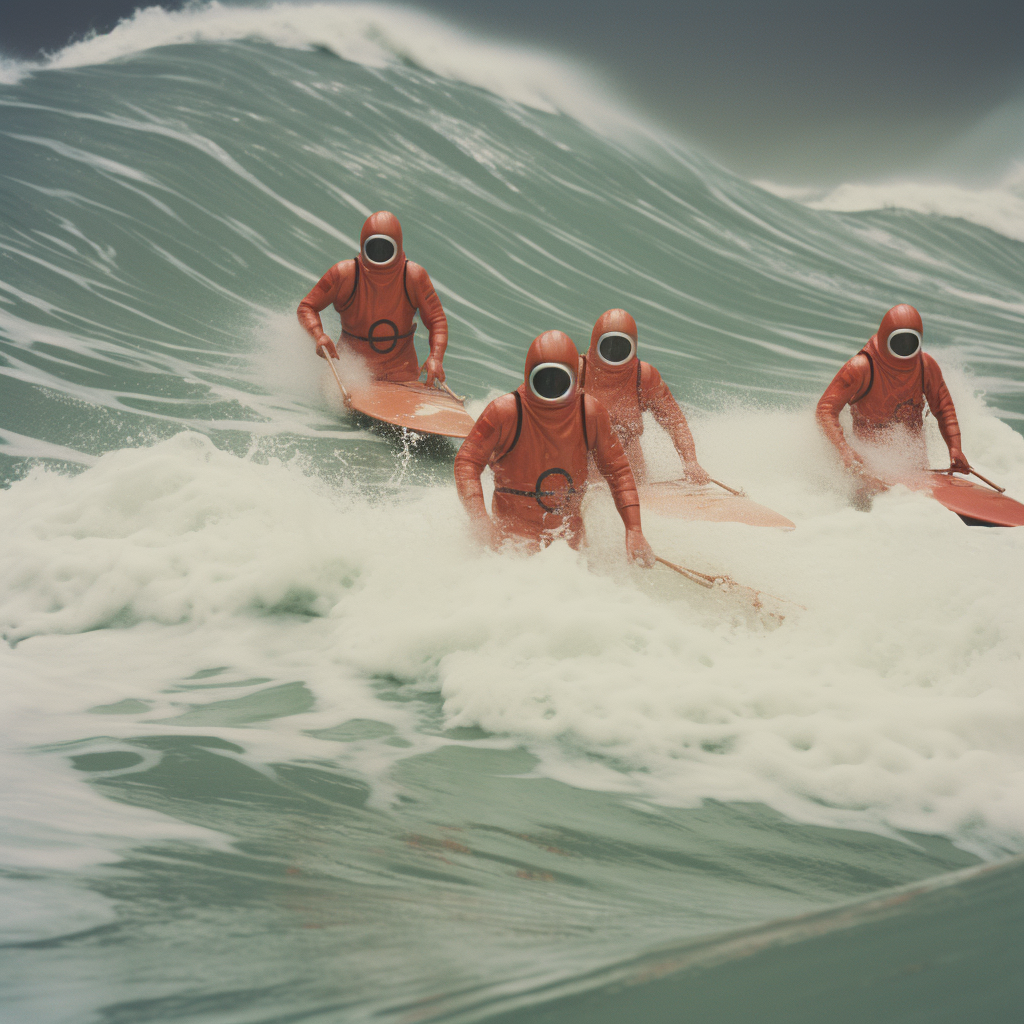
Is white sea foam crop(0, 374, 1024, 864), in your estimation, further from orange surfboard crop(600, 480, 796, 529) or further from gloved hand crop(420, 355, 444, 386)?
gloved hand crop(420, 355, 444, 386)

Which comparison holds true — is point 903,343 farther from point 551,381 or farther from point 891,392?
point 551,381

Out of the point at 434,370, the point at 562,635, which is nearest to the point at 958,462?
the point at 434,370

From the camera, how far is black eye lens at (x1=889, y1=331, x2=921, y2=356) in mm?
5684

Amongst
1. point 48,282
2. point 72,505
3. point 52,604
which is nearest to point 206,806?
point 52,604

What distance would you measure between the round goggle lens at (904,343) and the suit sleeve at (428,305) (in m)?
3.03

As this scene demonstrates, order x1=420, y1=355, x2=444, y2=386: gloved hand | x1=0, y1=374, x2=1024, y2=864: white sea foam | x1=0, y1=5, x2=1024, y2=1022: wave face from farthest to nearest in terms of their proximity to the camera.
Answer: x1=420, y1=355, x2=444, y2=386: gloved hand, x1=0, y1=374, x2=1024, y2=864: white sea foam, x1=0, y1=5, x2=1024, y2=1022: wave face

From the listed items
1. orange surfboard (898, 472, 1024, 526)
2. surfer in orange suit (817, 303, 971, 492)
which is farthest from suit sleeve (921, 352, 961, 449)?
orange surfboard (898, 472, 1024, 526)

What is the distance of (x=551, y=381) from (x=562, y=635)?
105 cm

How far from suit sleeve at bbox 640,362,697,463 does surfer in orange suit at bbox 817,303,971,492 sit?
42.3 inches

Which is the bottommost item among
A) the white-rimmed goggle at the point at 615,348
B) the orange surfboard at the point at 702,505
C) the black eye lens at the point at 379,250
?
the orange surfboard at the point at 702,505

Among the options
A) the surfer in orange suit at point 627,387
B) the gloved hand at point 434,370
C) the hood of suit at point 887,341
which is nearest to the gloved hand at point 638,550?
the surfer in orange suit at point 627,387

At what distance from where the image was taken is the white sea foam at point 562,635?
2645mm

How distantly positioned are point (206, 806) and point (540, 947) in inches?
39.7

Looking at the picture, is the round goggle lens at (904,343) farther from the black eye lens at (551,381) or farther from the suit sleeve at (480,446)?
the suit sleeve at (480,446)
